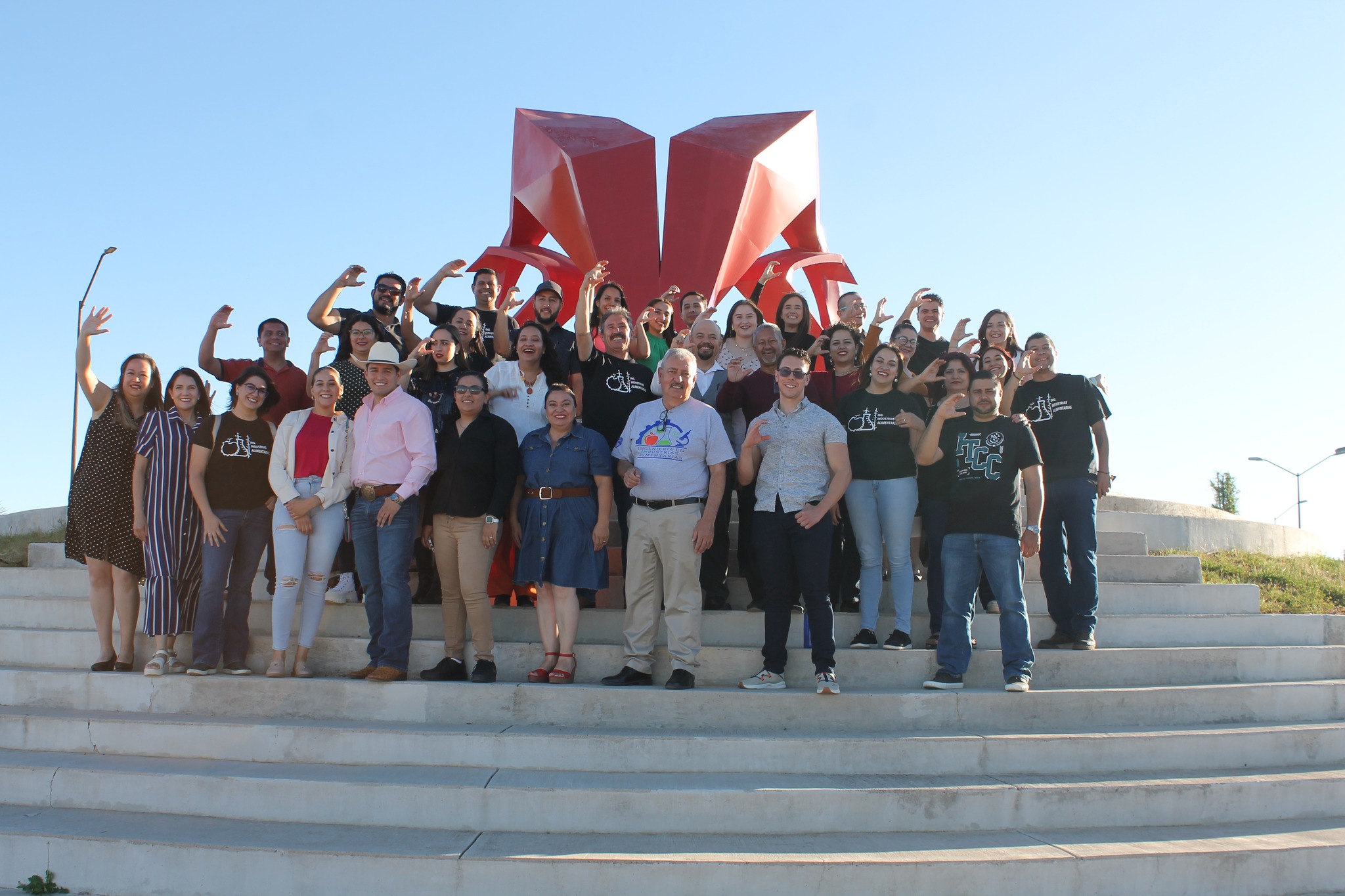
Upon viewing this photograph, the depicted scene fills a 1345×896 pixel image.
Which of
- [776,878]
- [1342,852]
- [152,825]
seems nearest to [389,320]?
[152,825]

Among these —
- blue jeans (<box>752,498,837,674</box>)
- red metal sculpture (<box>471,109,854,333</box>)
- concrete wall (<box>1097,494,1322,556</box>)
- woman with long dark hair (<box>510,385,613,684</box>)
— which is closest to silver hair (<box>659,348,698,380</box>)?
woman with long dark hair (<box>510,385,613,684</box>)

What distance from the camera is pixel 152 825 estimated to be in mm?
3615

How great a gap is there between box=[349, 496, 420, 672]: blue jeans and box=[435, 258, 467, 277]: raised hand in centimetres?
229

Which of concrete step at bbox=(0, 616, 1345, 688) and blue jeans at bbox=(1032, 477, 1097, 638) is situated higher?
blue jeans at bbox=(1032, 477, 1097, 638)

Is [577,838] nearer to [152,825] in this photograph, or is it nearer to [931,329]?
[152,825]

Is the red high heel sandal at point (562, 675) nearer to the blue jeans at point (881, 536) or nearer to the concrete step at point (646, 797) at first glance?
the concrete step at point (646, 797)

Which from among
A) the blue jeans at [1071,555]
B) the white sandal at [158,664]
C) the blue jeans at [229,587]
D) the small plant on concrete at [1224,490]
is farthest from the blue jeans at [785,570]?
the small plant on concrete at [1224,490]

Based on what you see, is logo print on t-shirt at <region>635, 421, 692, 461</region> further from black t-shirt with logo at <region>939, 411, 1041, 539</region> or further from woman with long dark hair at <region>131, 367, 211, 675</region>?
woman with long dark hair at <region>131, 367, 211, 675</region>

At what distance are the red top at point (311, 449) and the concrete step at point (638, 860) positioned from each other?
1.78 m

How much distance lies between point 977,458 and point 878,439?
54 centimetres

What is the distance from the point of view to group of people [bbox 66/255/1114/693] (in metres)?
4.58

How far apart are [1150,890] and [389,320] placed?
5.24 meters

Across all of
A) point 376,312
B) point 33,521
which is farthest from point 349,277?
point 33,521

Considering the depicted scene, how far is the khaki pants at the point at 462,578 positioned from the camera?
15.2ft
